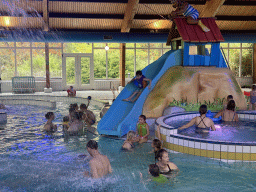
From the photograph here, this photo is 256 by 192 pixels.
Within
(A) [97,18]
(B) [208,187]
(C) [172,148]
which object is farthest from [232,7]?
(B) [208,187]

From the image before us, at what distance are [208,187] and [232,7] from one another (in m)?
14.6

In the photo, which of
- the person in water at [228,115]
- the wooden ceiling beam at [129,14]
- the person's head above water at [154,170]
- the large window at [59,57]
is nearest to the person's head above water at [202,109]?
the person in water at [228,115]

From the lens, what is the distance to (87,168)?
225 inches

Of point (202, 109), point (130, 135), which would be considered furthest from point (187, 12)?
point (130, 135)

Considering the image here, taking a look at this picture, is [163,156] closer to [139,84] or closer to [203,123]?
[203,123]

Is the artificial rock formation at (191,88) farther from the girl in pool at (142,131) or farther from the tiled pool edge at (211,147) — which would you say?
the tiled pool edge at (211,147)

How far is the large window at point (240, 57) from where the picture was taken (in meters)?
23.6

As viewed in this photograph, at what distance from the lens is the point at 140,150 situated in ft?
22.5

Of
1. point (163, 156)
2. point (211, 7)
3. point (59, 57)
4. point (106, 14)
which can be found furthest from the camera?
point (59, 57)

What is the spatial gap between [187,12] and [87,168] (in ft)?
20.6

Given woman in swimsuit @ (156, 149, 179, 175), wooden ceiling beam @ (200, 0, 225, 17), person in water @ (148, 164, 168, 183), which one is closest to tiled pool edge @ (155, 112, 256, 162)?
woman in swimsuit @ (156, 149, 179, 175)

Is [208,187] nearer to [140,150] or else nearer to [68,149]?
[140,150]

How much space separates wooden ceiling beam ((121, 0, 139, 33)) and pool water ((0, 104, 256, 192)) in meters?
9.34

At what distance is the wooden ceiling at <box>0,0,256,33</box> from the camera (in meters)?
16.1
